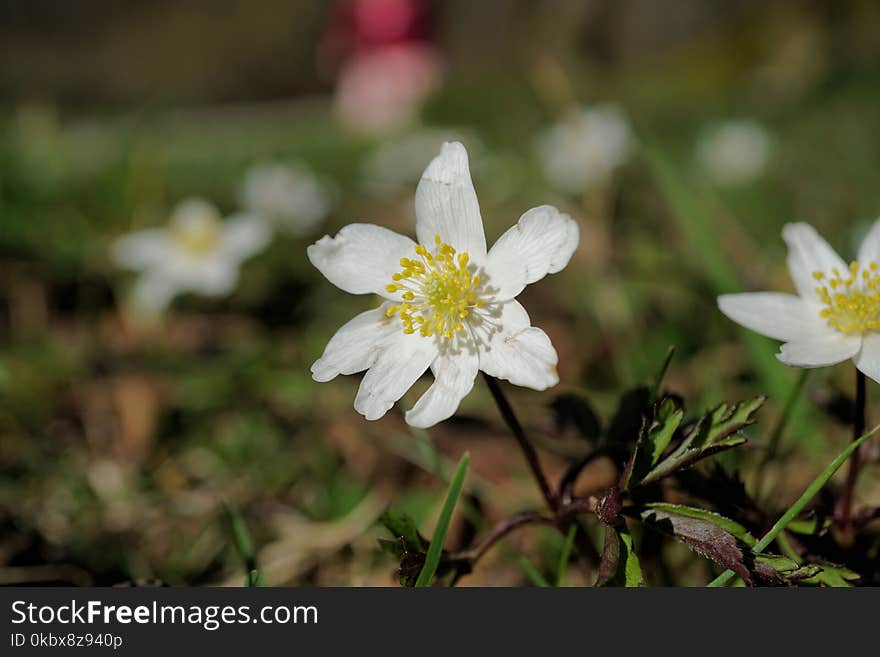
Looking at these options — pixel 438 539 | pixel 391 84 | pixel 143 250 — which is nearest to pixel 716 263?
pixel 438 539

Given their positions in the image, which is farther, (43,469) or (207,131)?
(207,131)

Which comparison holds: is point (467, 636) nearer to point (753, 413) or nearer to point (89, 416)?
point (753, 413)

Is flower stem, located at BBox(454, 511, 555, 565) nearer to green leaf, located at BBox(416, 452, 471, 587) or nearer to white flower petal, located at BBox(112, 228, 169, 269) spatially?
green leaf, located at BBox(416, 452, 471, 587)

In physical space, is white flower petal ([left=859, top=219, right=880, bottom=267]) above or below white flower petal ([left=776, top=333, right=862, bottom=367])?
above

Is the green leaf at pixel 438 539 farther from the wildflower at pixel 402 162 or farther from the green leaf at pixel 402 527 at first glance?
the wildflower at pixel 402 162

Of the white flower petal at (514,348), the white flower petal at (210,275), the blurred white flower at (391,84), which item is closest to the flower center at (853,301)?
the white flower petal at (514,348)

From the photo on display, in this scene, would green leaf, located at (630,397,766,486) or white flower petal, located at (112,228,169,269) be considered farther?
white flower petal, located at (112,228,169,269)

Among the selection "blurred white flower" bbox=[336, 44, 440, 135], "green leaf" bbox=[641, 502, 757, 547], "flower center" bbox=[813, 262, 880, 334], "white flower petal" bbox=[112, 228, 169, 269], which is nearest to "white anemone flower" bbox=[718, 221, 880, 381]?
"flower center" bbox=[813, 262, 880, 334]

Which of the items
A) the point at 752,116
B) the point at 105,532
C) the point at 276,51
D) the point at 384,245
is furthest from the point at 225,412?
the point at 276,51
